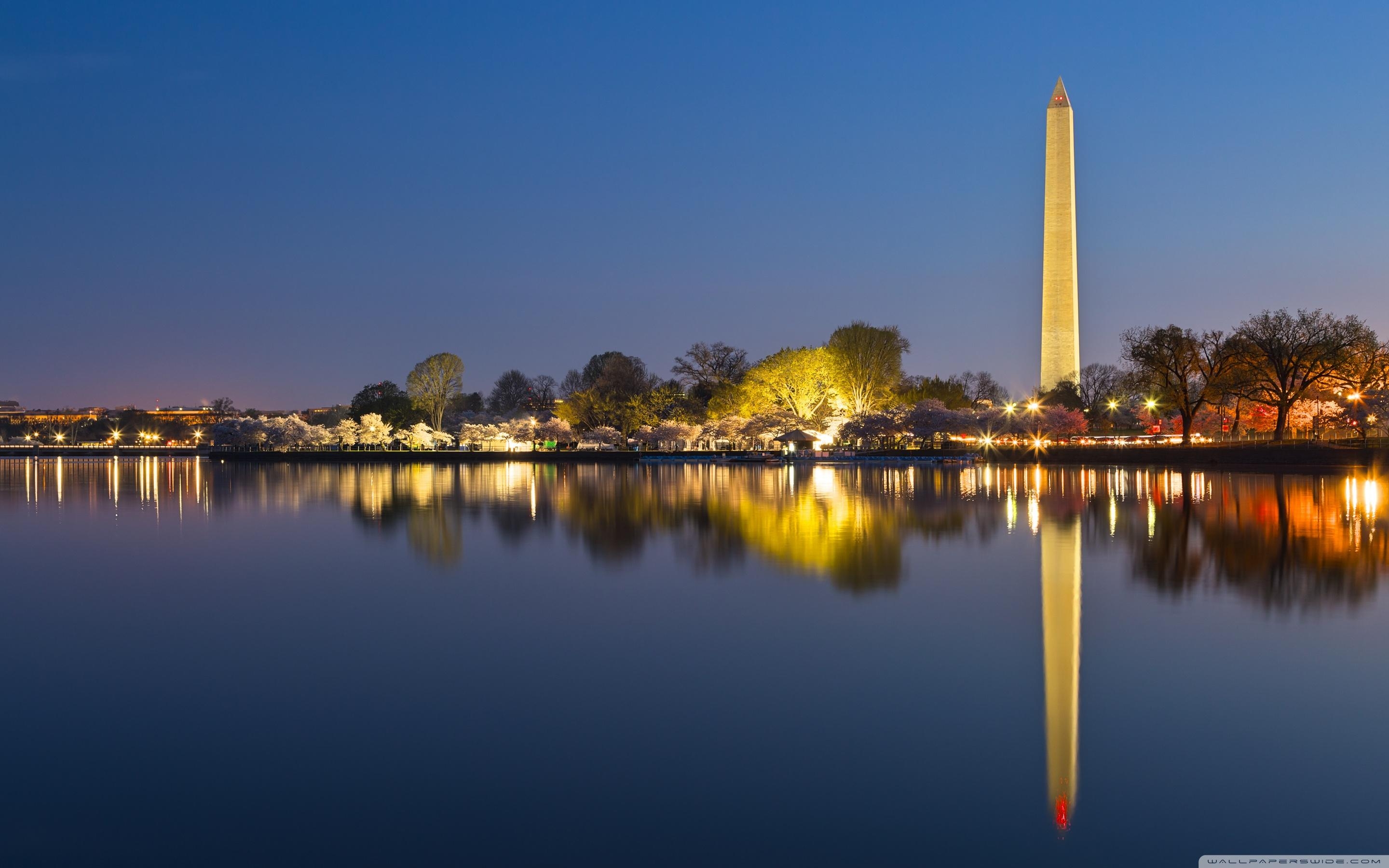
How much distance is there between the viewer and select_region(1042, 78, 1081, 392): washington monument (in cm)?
5700

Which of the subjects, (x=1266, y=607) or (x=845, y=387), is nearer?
(x=1266, y=607)

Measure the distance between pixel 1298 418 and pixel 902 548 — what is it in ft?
194

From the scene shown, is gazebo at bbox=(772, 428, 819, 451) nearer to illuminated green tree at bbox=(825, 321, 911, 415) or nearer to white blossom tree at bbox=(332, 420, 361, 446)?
illuminated green tree at bbox=(825, 321, 911, 415)

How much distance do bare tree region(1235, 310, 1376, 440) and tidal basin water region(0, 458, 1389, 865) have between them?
121ft

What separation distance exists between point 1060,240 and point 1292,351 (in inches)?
502

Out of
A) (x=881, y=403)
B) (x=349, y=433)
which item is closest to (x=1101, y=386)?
(x=881, y=403)

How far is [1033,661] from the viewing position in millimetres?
8875

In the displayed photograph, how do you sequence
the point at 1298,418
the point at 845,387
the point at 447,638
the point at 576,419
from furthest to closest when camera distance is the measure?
the point at 576,419 → the point at 845,387 → the point at 1298,418 → the point at 447,638

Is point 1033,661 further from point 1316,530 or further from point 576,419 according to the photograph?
point 576,419

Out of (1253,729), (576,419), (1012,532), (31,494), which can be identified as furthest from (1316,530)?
(576,419)

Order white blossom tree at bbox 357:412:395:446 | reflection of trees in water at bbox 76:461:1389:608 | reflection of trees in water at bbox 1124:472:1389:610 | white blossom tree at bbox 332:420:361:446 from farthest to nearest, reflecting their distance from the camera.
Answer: white blossom tree at bbox 332:420:361:446
white blossom tree at bbox 357:412:395:446
reflection of trees in water at bbox 76:461:1389:608
reflection of trees in water at bbox 1124:472:1389:610

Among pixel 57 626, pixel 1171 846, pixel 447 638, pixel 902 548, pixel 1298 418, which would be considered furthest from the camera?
pixel 1298 418

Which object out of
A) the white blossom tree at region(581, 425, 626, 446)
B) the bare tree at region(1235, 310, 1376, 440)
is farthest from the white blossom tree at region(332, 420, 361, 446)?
the bare tree at region(1235, 310, 1376, 440)

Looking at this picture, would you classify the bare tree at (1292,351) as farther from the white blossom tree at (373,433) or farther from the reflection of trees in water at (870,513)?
the white blossom tree at (373,433)
